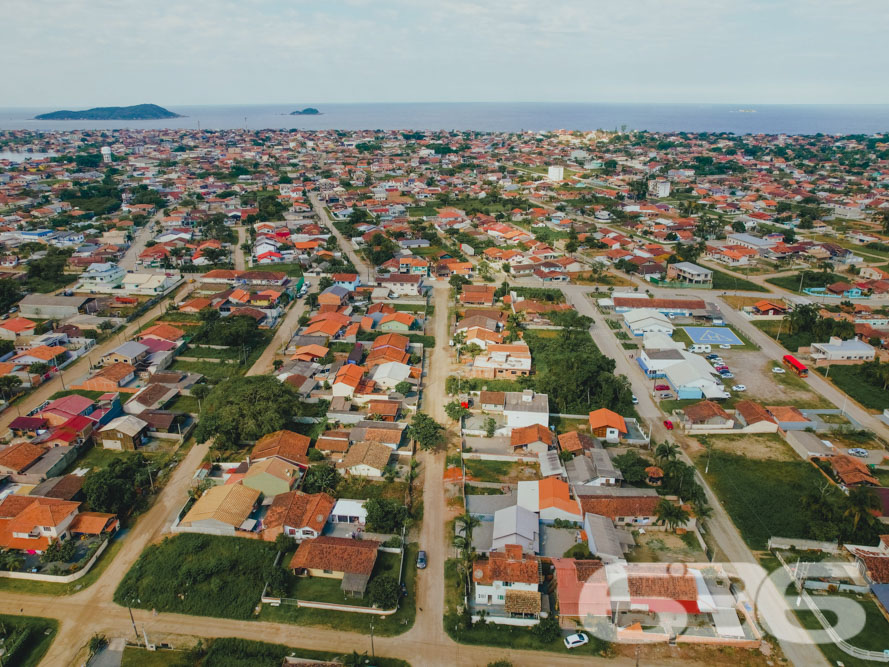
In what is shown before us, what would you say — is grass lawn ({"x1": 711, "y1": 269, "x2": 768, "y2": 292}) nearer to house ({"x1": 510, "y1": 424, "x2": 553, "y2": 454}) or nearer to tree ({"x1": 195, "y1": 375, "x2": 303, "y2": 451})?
house ({"x1": 510, "y1": 424, "x2": 553, "y2": 454})

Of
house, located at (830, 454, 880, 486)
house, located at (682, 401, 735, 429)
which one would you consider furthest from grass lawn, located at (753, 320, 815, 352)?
house, located at (830, 454, 880, 486)

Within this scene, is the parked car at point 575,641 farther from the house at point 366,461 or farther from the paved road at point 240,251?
the paved road at point 240,251

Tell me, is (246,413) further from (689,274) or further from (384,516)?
(689,274)

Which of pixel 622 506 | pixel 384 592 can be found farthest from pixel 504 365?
pixel 384 592

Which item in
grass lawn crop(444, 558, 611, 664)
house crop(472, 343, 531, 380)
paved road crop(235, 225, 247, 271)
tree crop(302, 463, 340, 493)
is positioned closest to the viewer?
grass lawn crop(444, 558, 611, 664)

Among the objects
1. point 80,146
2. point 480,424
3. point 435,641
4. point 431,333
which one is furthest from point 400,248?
point 80,146

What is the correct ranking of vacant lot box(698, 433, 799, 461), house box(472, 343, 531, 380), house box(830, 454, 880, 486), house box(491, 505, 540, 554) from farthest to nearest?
house box(472, 343, 531, 380)
vacant lot box(698, 433, 799, 461)
house box(830, 454, 880, 486)
house box(491, 505, 540, 554)

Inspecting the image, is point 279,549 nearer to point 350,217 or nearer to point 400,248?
point 400,248
